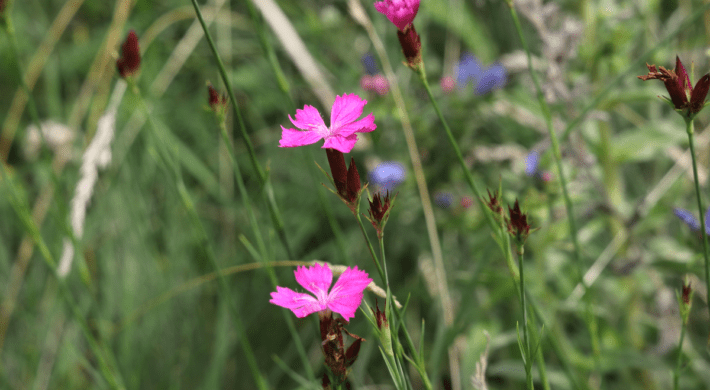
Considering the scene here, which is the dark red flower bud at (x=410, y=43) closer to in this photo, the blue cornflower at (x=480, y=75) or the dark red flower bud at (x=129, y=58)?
the dark red flower bud at (x=129, y=58)

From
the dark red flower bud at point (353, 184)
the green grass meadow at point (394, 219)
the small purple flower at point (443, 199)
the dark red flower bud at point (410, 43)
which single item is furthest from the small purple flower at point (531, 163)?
the dark red flower bud at point (353, 184)

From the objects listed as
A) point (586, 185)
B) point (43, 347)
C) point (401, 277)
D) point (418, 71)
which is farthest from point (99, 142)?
point (586, 185)

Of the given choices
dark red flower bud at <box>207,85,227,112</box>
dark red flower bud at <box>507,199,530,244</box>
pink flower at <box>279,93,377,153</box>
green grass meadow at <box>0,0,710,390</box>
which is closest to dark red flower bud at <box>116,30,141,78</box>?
green grass meadow at <box>0,0,710,390</box>

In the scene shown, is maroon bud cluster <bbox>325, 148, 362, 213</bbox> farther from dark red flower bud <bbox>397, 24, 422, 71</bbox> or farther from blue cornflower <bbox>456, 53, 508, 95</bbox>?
blue cornflower <bbox>456, 53, 508, 95</bbox>

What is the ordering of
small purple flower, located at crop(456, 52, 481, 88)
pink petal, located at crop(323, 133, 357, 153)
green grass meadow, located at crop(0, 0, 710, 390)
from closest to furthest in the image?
1. pink petal, located at crop(323, 133, 357, 153)
2. green grass meadow, located at crop(0, 0, 710, 390)
3. small purple flower, located at crop(456, 52, 481, 88)

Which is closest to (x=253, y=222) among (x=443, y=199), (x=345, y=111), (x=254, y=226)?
(x=254, y=226)

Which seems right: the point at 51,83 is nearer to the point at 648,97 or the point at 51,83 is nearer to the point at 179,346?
the point at 179,346

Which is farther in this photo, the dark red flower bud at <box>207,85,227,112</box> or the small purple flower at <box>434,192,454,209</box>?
the small purple flower at <box>434,192,454,209</box>

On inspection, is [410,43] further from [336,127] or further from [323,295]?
[323,295]
